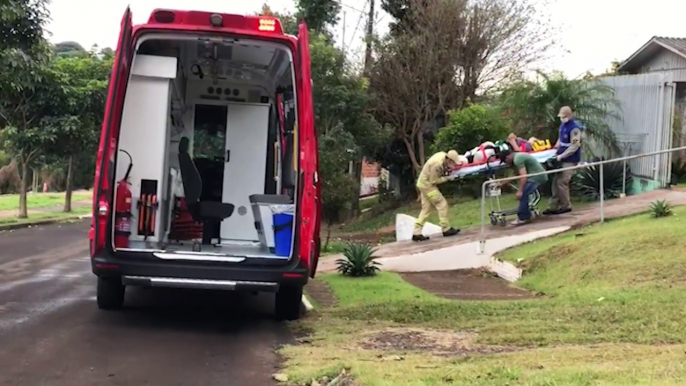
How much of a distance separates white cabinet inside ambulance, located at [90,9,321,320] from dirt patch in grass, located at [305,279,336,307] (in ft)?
3.66

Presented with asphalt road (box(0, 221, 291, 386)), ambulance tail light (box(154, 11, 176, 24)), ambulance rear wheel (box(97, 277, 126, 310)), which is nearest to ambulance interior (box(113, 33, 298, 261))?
ambulance tail light (box(154, 11, 176, 24))

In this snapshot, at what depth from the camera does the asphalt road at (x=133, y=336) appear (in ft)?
19.9

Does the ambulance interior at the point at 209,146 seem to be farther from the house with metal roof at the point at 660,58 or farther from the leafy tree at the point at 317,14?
the leafy tree at the point at 317,14

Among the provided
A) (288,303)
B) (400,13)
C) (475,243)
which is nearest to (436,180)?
(475,243)

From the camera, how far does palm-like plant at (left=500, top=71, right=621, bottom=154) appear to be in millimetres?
16891

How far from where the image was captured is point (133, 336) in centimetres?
746

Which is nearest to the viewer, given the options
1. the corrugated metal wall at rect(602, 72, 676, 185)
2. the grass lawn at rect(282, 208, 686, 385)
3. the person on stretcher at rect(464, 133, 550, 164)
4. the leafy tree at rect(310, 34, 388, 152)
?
the grass lawn at rect(282, 208, 686, 385)

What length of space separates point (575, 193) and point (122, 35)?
1133 cm

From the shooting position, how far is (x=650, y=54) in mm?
23359

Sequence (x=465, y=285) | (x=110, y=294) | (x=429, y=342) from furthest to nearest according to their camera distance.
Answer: (x=465, y=285) < (x=110, y=294) < (x=429, y=342)

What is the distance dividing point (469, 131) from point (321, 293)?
1306 centimetres

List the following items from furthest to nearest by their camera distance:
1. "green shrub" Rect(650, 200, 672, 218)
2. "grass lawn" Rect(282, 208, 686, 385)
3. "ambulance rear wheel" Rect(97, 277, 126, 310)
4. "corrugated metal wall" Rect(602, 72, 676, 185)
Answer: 1. "corrugated metal wall" Rect(602, 72, 676, 185)
2. "green shrub" Rect(650, 200, 672, 218)
3. "ambulance rear wheel" Rect(97, 277, 126, 310)
4. "grass lawn" Rect(282, 208, 686, 385)

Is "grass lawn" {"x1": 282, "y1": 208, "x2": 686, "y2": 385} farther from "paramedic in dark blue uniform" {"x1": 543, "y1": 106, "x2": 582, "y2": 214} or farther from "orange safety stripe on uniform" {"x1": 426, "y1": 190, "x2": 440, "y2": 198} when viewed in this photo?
"orange safety stripe on uniform" {"x1": 426, "y1": 190, "x2": 440, "y2": 198}

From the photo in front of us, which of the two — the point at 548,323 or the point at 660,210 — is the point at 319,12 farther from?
the point at 548,323
